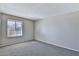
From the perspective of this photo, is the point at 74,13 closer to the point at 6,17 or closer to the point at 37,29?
the point at 37,29

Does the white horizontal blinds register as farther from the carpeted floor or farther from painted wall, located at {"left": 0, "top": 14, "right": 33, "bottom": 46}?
the carpeted floor

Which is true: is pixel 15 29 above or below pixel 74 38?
above

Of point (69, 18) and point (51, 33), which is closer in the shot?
point (69, 18)

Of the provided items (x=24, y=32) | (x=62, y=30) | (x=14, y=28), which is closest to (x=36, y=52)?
(x=62, y=30)

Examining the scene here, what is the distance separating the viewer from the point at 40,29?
686 centimetres

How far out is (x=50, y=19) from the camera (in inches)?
226

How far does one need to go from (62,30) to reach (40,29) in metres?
2.45

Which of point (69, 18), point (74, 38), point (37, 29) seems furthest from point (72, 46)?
point (37, 29)

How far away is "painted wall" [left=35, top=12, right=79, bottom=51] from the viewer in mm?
4094

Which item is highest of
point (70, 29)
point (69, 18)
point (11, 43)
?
point (69, 18)

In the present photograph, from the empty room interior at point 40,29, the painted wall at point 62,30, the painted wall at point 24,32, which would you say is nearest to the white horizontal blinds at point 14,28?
the empty room interior at point 40,29

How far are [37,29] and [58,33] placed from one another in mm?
2602

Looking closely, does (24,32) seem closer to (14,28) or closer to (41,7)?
(14,28)

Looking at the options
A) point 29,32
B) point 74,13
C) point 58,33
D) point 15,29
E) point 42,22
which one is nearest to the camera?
point 74,13
